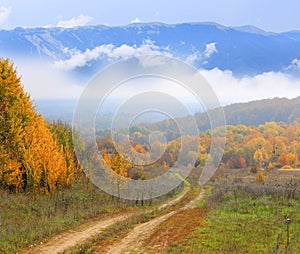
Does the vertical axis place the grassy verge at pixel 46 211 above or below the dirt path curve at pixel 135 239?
above

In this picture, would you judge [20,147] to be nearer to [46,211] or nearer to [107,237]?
[46,211]

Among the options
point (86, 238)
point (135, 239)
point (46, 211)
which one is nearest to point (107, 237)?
point (86, 238)

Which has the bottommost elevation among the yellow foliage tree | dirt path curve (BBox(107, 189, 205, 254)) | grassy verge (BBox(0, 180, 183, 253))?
dirt path curve (BBox(107, 189, 205, 254))

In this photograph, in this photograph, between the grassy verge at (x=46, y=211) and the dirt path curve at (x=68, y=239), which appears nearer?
the dirt path curve at (x=68, y=239)

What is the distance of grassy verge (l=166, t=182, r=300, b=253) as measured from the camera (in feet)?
40.4

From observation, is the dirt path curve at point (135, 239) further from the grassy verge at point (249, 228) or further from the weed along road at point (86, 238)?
the grassy verge at point (249, 228)

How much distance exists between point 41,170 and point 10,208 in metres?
7.23

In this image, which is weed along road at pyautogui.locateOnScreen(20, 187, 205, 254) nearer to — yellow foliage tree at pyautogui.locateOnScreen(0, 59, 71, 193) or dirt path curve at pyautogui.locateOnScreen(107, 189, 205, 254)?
dirt path curve at pyautogui.locateOnScreen(107, 189, 205, 254)

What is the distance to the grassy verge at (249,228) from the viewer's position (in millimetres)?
12328

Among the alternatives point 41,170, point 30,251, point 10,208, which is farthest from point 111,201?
point 30,251

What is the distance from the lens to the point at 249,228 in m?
15.1

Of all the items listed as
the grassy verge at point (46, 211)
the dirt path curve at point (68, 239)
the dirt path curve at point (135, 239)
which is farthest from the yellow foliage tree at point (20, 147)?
the dirt path curve at point (135, 239)

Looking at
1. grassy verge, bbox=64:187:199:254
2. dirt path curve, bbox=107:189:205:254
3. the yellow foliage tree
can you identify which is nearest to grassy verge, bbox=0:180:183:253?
the yellow foliage tree

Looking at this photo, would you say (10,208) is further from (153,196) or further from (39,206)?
(153,196)
